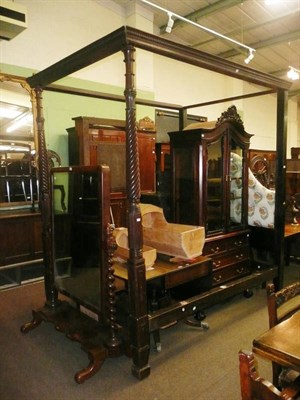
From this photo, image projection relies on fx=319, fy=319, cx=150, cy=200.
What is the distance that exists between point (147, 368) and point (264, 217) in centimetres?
219

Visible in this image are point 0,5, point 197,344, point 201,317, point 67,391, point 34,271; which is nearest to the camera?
point 67,391

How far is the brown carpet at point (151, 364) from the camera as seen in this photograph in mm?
2076

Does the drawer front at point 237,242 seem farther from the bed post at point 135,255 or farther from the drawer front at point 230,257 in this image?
the bed post at point 135,255

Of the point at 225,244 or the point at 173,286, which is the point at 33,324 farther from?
the point at 225,244

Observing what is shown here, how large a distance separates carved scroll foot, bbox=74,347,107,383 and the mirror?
8.56 ft

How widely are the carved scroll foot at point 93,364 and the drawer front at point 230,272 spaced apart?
1.55 meters

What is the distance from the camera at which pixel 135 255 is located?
2.18m

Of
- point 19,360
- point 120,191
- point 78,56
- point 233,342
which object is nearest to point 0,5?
point 78,56

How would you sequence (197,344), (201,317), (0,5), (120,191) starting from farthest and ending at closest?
(120,191), (0,5), (201,317), (197,344)

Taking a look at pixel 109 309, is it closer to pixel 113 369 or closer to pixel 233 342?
pixel 113 369

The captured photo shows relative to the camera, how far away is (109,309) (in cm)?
232

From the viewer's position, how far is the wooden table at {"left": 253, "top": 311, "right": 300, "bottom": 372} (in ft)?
4.05

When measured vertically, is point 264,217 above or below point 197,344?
above

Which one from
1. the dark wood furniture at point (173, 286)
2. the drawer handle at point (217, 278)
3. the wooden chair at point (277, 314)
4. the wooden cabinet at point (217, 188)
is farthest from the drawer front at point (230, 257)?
the wooden chair at point (277, 314)
